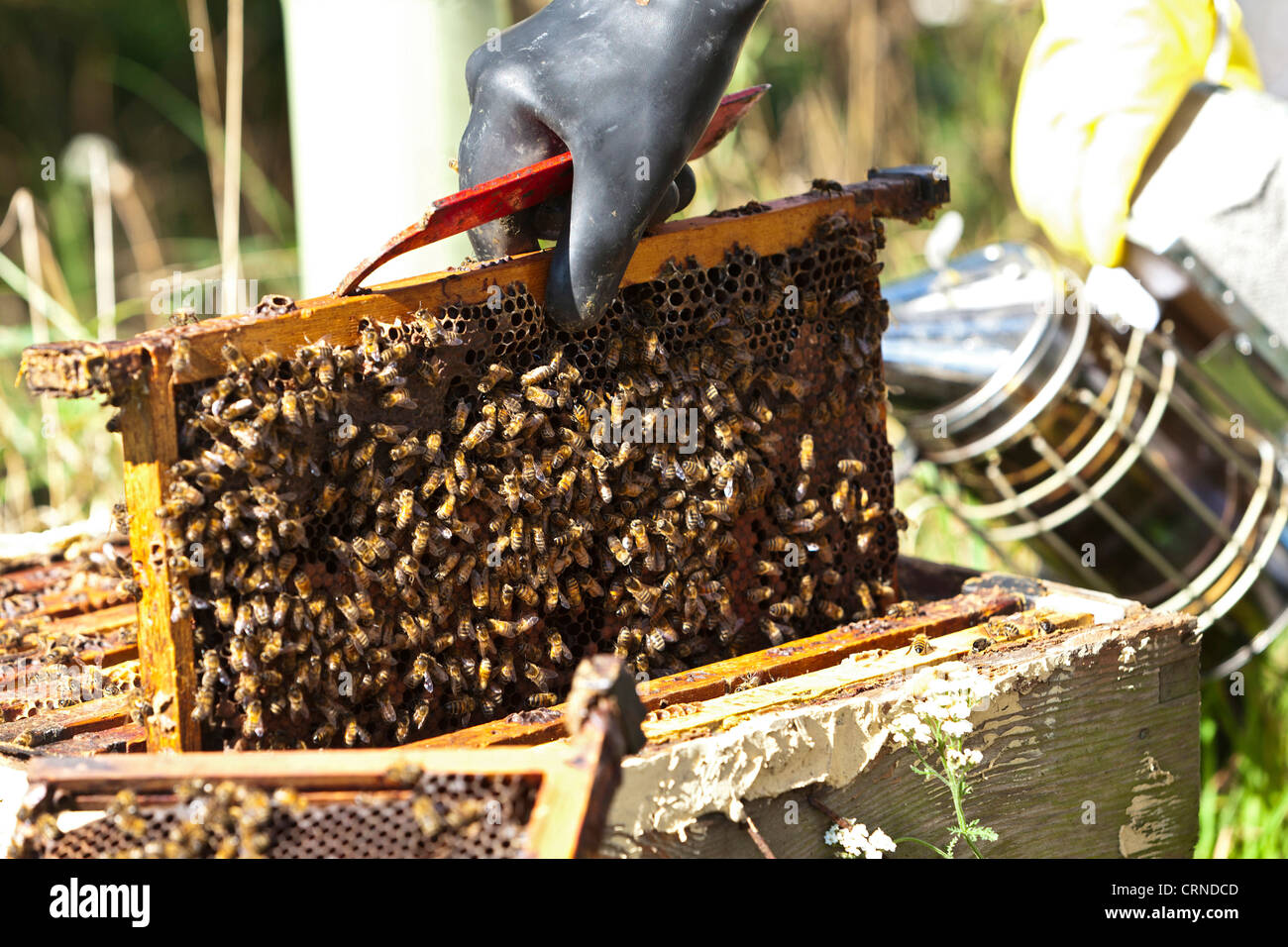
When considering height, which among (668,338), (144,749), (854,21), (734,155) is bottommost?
(144,749)

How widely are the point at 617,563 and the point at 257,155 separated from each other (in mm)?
9125

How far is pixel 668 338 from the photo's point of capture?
2900mm

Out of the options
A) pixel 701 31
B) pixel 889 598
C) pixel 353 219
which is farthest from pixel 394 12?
pixel 889 598

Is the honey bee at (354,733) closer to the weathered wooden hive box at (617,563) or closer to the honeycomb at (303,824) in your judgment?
the weathered wooden hive box at (617,563)

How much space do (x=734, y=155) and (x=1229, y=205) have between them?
13.1ft

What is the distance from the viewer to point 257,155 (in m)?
10.8

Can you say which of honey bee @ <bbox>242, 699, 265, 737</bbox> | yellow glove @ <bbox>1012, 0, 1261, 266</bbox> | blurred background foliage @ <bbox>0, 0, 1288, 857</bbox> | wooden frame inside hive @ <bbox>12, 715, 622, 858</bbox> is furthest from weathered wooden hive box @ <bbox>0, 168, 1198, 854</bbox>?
blurred background foliage @ <bbox>0, 0, 1288, 857</bbox>

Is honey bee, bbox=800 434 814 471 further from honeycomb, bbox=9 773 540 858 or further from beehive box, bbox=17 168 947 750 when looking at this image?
honeycomb, bbox=9 773 540 858

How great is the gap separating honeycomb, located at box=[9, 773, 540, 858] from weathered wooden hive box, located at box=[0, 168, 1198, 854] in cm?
14

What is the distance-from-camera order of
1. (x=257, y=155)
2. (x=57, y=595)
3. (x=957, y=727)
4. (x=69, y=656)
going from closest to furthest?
(x=957, y=727) < (x=69, y=656) < (x=57, y=595) < (x=257, y=155)

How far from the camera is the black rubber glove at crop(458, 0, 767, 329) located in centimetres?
258

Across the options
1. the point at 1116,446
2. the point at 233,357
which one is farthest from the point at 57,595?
the point at 1116,446

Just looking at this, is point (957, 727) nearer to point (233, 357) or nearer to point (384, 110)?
point (233, 357)

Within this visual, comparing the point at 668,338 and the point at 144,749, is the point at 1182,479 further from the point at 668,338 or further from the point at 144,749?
the point at 144,749
